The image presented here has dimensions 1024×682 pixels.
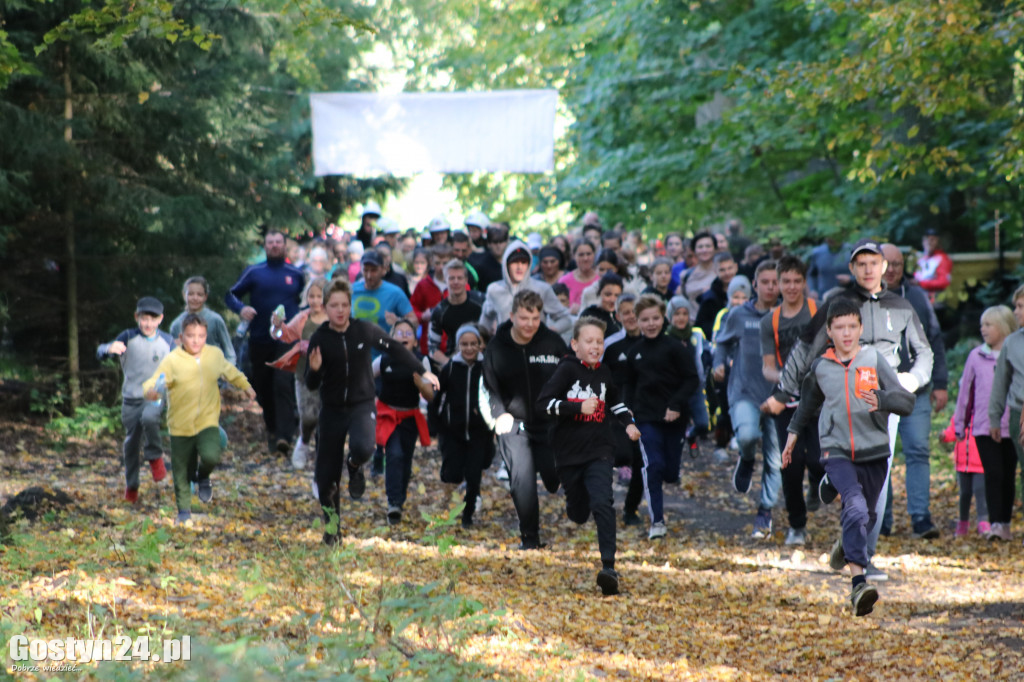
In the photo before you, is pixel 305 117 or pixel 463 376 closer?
pixel 463 376

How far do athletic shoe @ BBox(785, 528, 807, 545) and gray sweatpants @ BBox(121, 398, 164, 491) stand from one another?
586cm

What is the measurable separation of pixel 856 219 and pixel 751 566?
38.1 ft

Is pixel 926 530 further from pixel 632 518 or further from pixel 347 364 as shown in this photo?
pixel 347 364

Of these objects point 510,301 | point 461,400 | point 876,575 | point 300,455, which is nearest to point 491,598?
point 876,575

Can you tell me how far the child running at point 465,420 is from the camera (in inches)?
443

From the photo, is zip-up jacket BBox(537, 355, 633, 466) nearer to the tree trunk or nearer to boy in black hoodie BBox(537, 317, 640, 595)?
boy in black hoodie BBox(537, 317, 640, 595)

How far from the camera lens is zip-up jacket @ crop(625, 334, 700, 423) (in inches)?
430

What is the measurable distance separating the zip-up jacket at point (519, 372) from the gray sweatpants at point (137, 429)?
3.63 m

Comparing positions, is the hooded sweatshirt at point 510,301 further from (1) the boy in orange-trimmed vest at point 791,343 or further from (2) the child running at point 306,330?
(1) the boy in orange-trimmed vest at point 791,343

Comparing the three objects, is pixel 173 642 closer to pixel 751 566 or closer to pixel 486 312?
pixel 751 566

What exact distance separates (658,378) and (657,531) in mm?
1347

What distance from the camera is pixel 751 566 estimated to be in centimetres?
968

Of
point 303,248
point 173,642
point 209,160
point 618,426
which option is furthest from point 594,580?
point 303,248

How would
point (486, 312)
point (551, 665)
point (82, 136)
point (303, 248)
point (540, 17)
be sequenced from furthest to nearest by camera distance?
point (540, 17) < point (303, 248) < point (82, 136) < point (486, 312) < point (551, 665)
